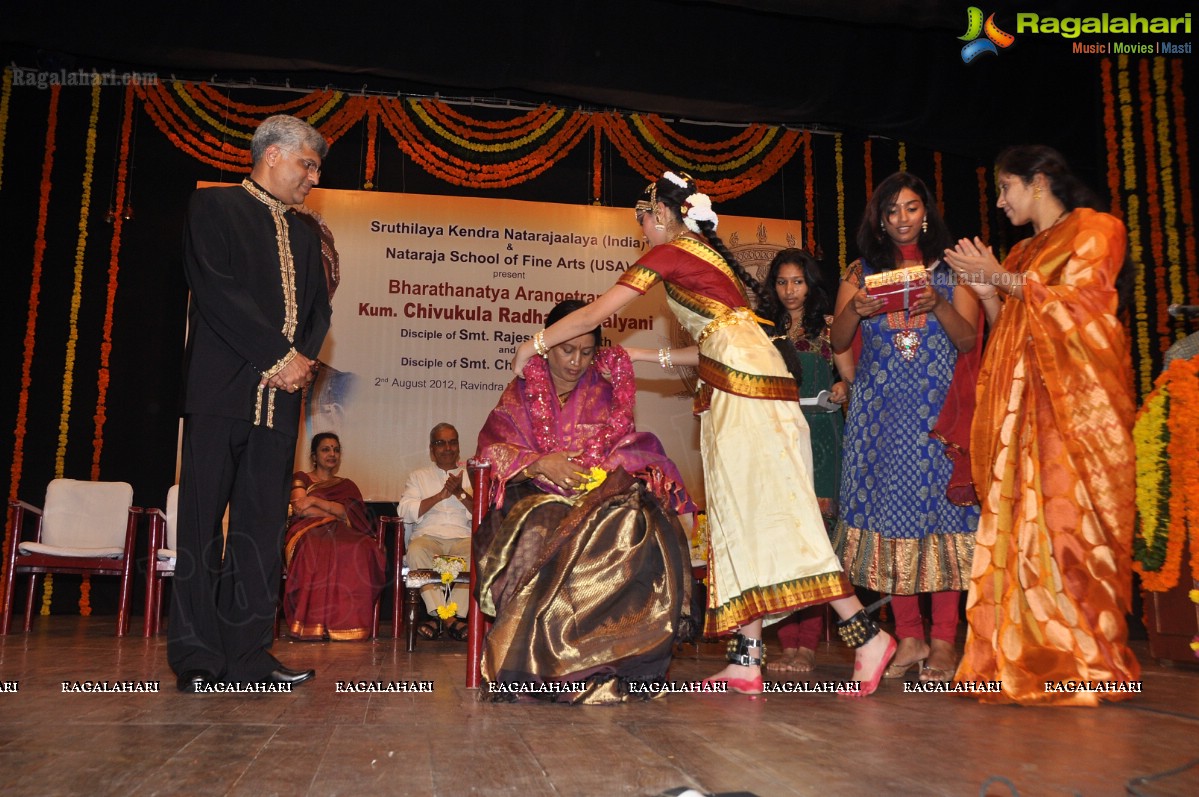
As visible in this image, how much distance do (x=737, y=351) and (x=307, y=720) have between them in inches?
62.0

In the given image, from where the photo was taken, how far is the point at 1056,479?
9.31 feet

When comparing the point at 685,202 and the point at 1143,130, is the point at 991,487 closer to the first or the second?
the point at 685,202

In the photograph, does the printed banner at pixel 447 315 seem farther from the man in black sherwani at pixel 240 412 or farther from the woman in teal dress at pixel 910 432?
the man in black sherwani at pixel 240 412

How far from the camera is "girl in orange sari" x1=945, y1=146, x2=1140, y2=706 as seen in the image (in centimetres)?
274

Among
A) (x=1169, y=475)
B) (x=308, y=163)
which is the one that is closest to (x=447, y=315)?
(x=308, y=163)

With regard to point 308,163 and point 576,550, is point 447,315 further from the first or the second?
point 576,550

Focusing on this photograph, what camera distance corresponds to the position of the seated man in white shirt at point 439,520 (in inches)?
217

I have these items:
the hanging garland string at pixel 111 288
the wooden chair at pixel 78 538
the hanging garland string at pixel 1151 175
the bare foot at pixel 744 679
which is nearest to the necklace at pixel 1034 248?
the bare foot at pixel 744 679

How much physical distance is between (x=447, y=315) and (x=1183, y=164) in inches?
178

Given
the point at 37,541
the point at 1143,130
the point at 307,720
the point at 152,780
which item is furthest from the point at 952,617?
the point at 37,541

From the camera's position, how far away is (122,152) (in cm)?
682

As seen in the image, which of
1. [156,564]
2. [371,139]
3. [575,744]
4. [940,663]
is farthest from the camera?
[371,139]

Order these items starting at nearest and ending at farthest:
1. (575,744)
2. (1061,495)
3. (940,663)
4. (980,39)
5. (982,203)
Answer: (575,744)
(1061,495)
(940,663)
(980,39)
(982,203)

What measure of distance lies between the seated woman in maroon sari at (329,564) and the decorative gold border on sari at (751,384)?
10.7 ft
